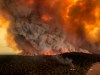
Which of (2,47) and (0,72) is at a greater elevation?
(2,47)

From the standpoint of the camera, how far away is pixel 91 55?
26.9 feet

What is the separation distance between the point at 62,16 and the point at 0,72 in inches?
117

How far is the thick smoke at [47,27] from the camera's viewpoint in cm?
794

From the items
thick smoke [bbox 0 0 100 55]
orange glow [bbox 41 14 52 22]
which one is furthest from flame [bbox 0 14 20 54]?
orange glow [bbox 41 14 52 22]

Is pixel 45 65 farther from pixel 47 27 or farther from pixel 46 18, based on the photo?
pixel 46 18

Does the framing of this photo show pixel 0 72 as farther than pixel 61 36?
No

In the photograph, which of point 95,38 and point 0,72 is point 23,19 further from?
point 95,38

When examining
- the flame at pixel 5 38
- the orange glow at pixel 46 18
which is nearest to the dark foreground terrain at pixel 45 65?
the flame at pixel 5 38

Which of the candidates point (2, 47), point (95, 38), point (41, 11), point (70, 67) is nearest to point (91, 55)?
point (95, 38)

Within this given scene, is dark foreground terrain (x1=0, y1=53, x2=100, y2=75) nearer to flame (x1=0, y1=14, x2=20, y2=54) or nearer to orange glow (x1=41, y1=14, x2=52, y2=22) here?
flame (x1=0, y1=14, x2=20, y2=54)

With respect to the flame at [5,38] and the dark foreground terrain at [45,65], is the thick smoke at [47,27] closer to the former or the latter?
the flame at [5,38]

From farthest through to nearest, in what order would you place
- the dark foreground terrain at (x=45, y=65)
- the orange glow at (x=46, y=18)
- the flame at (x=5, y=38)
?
the orange glow at (x=46, y=18) < the flame at (x=5, y=38) < the dark foreground terrain at (x=45, y=65)

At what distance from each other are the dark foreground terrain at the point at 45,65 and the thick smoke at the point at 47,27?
0.27 m

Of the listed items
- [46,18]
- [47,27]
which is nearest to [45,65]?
[47,27]
